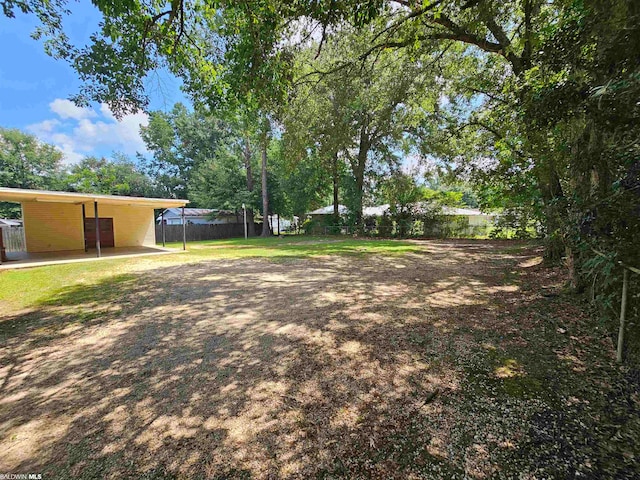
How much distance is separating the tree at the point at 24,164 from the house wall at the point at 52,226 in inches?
595

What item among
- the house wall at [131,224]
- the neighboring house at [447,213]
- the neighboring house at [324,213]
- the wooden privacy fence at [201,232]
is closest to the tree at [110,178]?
the wooden privacy fence at [201,232]

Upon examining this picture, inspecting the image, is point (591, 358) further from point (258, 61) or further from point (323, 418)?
point (258, 61)

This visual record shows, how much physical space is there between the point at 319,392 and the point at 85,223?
1586 cm

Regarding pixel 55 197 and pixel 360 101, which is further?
pixel 360 101

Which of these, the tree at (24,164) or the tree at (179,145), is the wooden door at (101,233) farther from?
the tree at (179,145)

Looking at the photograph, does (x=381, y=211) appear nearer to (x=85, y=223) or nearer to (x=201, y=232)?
(x=201, y=232)

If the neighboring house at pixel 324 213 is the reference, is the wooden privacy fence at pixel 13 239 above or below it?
below

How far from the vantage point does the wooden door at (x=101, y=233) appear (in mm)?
13414

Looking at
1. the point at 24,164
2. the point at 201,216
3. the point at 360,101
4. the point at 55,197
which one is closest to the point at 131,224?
the point at 55,197

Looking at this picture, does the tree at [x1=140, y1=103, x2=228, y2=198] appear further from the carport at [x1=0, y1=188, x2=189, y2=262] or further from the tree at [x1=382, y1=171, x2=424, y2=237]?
the tree at [x1=382, y1=171, x2=424, y2=237]

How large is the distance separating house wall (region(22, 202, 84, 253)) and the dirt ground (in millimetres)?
10588

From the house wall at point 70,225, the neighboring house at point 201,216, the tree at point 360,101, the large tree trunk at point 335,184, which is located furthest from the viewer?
the neighboring house at point 201,216

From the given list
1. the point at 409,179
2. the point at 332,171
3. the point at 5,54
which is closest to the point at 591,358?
the point at 5,54

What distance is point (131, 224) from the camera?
14914 mm
